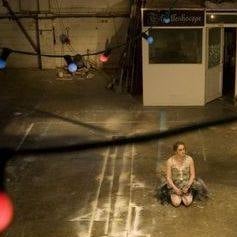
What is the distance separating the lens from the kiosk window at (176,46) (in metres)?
15.1

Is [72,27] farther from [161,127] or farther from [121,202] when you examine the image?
[121,202]

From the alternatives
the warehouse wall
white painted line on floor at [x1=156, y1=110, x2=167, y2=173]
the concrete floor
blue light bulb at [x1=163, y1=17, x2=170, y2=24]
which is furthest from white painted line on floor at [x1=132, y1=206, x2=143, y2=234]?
the warehouse wall

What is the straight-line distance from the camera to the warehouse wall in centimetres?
2045

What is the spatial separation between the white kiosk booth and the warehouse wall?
5.41 m

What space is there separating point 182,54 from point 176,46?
0.93 feet

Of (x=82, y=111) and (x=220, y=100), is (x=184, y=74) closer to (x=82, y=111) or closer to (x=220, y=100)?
(x=220, y=100)

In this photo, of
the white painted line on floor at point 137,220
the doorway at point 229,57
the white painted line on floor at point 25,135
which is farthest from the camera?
the doorway at point 229,57

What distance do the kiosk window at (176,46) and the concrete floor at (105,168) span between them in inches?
55.8

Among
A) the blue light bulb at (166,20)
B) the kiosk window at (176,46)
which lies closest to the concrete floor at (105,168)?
the kiosk window at (176,46)

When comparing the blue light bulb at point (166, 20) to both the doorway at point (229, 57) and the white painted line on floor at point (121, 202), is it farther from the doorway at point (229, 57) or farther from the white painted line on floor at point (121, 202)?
the doorway at point (229, 57)

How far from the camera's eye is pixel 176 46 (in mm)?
15227

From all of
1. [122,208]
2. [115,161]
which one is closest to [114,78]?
[115,161]

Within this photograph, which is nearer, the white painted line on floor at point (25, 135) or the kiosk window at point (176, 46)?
the white painted line on floor at point (25, 135)

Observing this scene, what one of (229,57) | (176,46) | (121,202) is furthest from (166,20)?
(121,202)
